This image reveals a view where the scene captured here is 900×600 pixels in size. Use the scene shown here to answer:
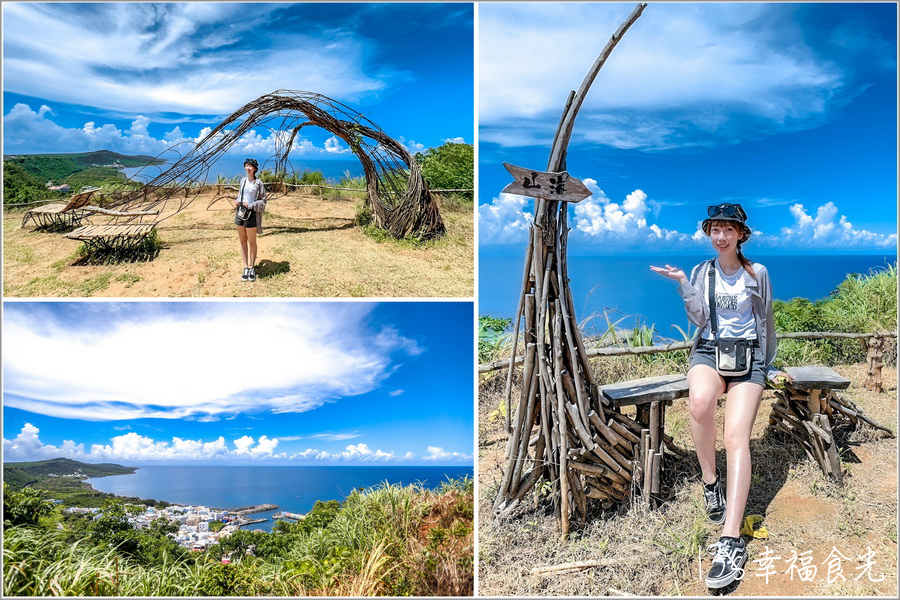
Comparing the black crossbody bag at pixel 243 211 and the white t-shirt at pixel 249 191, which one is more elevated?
the white t-shirt at pixel 249 191

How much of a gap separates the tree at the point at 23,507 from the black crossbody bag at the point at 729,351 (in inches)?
173

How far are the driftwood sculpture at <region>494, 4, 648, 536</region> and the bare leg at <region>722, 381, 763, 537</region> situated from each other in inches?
21.5

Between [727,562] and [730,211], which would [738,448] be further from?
[730,211]

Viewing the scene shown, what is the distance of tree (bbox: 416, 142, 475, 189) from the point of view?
33.6ft

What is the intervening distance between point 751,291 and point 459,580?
7.84 feet

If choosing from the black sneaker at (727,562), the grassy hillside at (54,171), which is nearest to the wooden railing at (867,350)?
the black sneaker at (727,562)

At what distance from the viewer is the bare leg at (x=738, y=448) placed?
3.17 m

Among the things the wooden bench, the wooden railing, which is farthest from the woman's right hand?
the wooden bench

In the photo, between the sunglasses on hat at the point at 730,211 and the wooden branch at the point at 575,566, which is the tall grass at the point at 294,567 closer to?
A: the wooden branch at the point at 575,566

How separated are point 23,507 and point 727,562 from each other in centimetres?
428

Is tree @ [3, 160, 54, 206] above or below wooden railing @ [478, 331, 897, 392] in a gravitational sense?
above

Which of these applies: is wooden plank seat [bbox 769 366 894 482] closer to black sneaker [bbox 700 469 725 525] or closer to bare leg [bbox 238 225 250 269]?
black sneaker [bbox 700 469 725 525]

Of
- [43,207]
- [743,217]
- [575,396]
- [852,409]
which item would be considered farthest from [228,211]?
[852,409]

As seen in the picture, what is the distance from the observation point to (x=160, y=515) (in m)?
4.32
